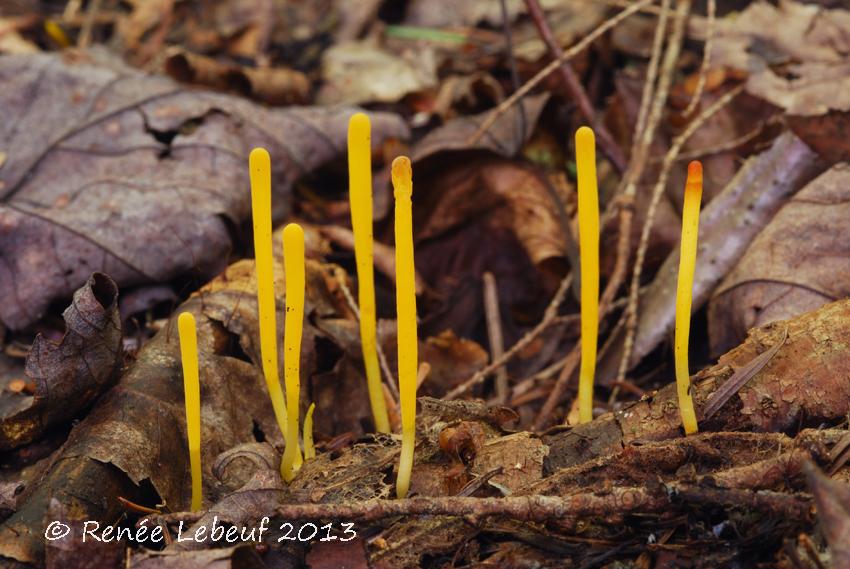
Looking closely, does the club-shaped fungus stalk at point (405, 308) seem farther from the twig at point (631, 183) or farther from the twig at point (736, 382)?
the twig at point (631, 183)

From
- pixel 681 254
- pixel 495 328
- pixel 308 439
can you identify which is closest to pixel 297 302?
pixel 308 439

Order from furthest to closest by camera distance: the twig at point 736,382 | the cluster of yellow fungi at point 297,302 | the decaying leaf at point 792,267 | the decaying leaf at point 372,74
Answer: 1. the decaying leaf at point 372,74
2. the decaying leaf at point 792,267
3. the twig at point 736,382
4. the cluster of yellow fungi at point 297,302

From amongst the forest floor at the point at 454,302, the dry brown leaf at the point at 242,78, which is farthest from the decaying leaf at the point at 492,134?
the dry brown leaf at the point at 242,78

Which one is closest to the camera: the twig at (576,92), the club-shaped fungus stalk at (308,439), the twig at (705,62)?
the club-shaped fungus stalk at (308,439)

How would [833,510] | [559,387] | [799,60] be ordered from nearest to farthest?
[833,510], [559,387], [799,60]

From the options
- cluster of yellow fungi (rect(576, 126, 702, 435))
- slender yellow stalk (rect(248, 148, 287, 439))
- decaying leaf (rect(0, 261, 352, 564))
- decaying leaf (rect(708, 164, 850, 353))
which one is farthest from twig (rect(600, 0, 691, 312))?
slender yellow stalk (rect(248, 148, 287, 439))

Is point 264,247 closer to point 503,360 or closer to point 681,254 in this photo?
point 681,254

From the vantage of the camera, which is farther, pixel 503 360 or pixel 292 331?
pixel 503 360
